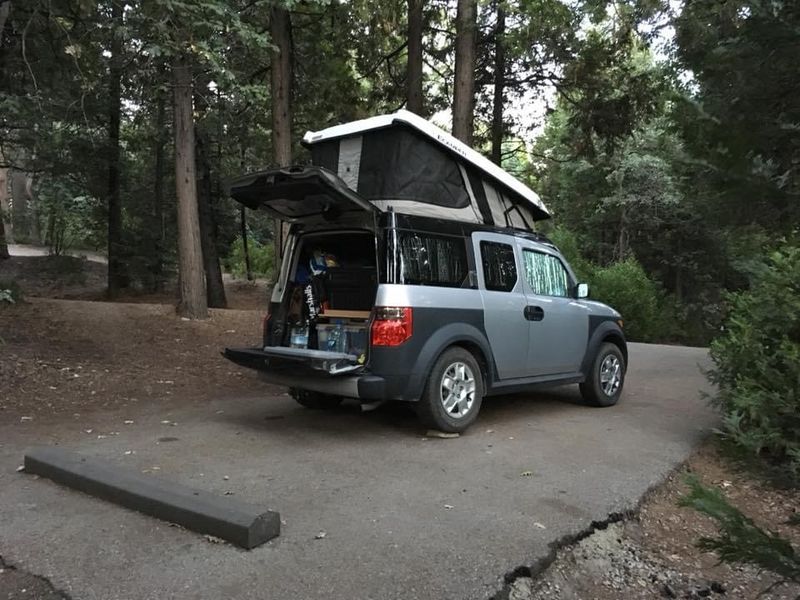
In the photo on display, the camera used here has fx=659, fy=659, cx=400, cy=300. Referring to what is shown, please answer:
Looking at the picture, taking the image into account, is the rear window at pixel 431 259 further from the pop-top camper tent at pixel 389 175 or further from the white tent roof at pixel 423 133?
the white tent roof at pixel 423 133

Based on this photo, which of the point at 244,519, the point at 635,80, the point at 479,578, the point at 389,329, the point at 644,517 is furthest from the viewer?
the point at 635,80

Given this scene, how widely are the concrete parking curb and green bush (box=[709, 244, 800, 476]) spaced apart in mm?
3714

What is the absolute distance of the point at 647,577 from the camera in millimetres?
3818

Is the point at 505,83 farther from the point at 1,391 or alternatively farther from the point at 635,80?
the point at 1,391

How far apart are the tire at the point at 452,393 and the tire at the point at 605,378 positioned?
208 cm

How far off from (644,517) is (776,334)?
2.45 m

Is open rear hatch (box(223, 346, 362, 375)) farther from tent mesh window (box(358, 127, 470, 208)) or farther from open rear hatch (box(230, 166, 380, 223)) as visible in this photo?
tent mesh window (box(358, 127, 470, 208))

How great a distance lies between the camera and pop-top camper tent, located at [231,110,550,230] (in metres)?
6.02

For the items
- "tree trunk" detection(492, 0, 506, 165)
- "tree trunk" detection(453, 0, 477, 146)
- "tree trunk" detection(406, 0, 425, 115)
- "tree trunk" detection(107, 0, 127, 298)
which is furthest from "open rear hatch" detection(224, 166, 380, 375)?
"tree trunk" detection(492, 0, 506, 165)

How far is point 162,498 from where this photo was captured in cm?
403

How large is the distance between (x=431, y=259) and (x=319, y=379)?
59.8 inches

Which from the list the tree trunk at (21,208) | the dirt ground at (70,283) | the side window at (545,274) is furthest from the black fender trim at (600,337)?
the tree trunk at (21,208)

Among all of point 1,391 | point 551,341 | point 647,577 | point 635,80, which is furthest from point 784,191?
point 635,80

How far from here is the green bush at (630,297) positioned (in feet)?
65.4
